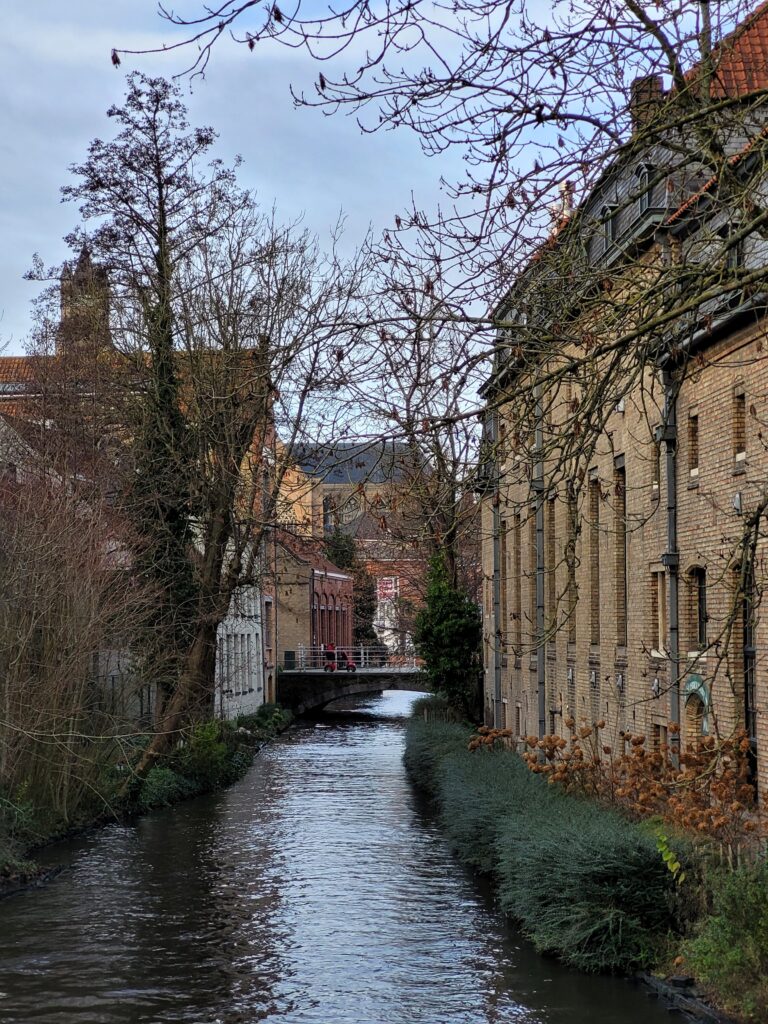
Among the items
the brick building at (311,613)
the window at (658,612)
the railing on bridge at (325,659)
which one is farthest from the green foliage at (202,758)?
the railing on bridge at (325,659)

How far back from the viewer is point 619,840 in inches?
547

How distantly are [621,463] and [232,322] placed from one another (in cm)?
1062

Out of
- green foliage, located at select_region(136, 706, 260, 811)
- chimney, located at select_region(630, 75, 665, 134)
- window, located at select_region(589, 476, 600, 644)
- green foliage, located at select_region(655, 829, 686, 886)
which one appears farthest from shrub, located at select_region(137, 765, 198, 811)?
chimney, located at select_region(630, 75, 665, 134)

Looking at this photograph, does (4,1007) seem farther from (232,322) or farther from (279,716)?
(279,716)

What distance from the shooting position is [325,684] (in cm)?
6119

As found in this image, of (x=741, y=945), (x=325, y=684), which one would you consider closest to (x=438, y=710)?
(x=325, y=684)

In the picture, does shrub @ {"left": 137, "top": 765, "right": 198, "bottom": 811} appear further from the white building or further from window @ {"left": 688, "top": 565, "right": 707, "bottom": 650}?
window @ {"left": 688, "top": 565, "right": 707, "bottom": 650}

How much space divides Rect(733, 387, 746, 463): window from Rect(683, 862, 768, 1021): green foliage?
6.29 m

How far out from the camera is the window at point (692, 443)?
18594mm

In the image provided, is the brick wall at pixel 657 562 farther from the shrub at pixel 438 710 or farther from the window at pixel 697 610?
the shrub at pixel 438 710

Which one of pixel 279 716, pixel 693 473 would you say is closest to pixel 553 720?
pixel 693 473

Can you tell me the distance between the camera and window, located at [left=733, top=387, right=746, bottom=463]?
664 inches

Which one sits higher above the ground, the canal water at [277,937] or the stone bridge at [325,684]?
the stone bridge at [325,684]

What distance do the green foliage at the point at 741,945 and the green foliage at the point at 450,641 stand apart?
26.2 meters
